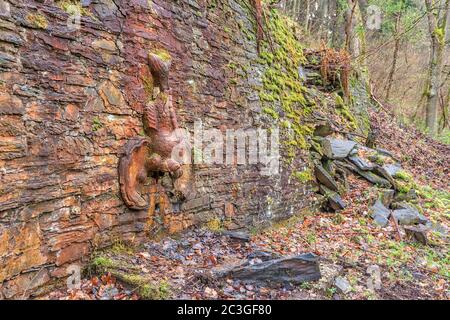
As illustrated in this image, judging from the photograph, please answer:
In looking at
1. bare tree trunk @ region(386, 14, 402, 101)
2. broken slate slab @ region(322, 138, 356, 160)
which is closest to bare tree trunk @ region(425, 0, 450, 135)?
bare tree trunk @ region(386, 14, 402, 101)

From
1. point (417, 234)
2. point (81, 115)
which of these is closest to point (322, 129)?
point (417, 234)

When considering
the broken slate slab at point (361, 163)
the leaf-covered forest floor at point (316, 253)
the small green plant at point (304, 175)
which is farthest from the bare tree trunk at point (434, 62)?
the small green plant at point (304, 175)

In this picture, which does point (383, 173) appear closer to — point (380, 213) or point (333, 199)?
point (380, 213)

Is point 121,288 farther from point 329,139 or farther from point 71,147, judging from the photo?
point 329,139

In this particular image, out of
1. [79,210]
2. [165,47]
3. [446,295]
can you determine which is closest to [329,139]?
[446,295]

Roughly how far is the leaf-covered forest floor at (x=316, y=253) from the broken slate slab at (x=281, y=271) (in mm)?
82

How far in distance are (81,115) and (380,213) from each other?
19.5 feet

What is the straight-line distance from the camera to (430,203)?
27.1 feet

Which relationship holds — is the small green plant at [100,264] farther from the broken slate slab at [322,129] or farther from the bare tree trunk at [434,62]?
the bare tree trunk at [434,62]

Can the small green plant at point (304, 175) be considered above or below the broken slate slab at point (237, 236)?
above

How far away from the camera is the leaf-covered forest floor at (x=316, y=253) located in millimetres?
3500

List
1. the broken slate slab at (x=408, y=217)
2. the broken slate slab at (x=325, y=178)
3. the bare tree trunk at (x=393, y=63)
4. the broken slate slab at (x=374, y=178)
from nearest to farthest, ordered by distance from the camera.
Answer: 1. the broken slate slab at (x=408, y=217)
2. the broken slate slab at (x=325, y=178)
3. the broken slate slab at (x=374, y=178)
4. the bare tree trunk at (x=393, y=63)

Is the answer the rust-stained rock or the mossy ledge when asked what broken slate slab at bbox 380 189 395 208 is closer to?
the mossy ledge

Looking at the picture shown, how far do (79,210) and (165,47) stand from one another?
2.24m
